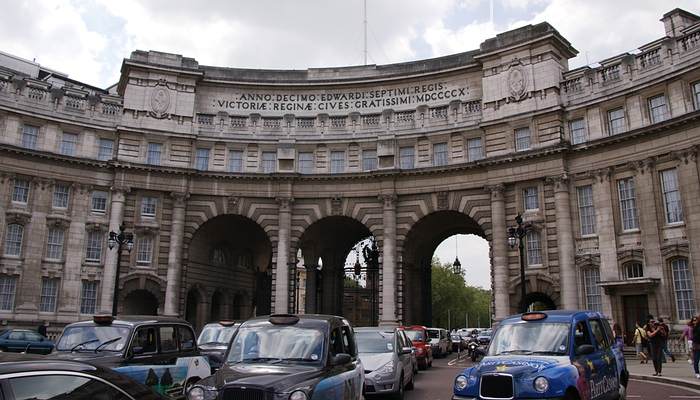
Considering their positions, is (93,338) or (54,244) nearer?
→ (93,338)

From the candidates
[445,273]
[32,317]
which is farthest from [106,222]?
[445,273]

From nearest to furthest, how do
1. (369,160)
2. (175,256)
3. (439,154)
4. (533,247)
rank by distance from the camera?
(533,247)
(175,256)
(439,154)
(369,160)

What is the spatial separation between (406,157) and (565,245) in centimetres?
1149

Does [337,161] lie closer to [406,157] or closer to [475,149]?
[406,157]

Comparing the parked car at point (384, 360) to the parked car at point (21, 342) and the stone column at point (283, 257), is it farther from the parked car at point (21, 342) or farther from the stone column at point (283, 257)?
the stone column at point (283, 257)

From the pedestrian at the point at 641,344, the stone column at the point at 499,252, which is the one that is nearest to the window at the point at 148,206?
the stone column at the point at 499,252

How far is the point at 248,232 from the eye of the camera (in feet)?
143

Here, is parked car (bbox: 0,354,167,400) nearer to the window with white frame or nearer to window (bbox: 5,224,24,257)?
window (bbox: 5,224,24,257)

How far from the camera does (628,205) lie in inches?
1206

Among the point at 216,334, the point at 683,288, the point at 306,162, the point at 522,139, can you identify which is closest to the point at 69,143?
the point at 306,162

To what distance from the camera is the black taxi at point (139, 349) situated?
415 inches

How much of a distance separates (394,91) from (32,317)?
26.2 meters

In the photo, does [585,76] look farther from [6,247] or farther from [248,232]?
[6,247]

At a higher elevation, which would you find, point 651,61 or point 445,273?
point 651,61
